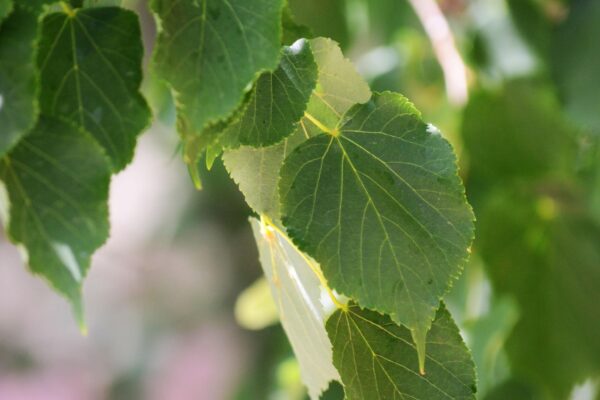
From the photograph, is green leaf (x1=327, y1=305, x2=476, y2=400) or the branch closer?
green leaf (x1=327, y1=305, x2=476, y2=400)

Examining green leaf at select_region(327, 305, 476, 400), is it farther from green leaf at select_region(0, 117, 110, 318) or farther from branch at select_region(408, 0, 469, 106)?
branch at select_region(408, 0, 469, 106)

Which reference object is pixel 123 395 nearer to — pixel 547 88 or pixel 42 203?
pixel 547 88

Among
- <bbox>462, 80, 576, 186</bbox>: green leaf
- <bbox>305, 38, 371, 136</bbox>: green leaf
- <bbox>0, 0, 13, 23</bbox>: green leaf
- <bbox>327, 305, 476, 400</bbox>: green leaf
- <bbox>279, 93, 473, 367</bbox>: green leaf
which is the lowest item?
<bbox>462, 80, 576, 186</bbox>: green leaf

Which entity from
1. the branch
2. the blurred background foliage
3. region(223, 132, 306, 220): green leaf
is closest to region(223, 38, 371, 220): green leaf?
region(223, 132, 306, 220): green leaf

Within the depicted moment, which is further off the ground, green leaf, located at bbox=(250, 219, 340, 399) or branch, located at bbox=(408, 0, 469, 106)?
green leaf, located at bbox=(250, 219, 340, 399)

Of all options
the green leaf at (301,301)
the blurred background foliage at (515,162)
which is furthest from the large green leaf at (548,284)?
→ the green leaf at (301,301)

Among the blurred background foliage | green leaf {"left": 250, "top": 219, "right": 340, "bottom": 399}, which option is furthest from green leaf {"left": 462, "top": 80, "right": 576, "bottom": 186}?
green leaf {"left": 250, "top": 219, "right": 340, "bottom": 399}

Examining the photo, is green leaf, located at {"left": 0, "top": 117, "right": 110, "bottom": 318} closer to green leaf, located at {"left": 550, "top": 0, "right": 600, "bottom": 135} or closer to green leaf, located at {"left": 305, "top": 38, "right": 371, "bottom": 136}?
green leaf, located at {"left": 305, "top": 38, "right": 371, "bottom": 136}
